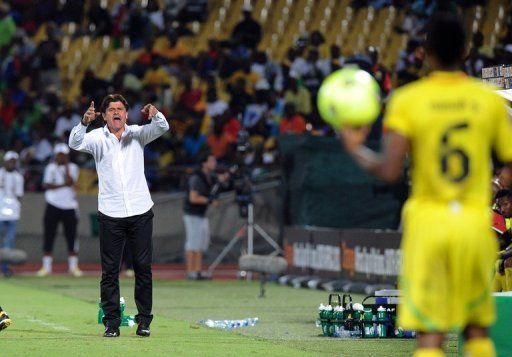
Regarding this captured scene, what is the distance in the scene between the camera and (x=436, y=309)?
6.57 m

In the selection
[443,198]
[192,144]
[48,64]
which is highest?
[48,64]

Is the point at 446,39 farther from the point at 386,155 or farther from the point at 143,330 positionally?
the point at 143,330

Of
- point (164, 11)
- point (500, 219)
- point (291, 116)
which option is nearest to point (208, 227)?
point (291, 116)

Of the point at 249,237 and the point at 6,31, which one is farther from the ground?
the point at 6,31

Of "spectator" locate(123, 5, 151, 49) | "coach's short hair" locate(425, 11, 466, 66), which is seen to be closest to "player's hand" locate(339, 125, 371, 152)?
"coach's short hair" locate(425, 11, 466, 66)

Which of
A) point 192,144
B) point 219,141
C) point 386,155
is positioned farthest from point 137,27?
point 386,155

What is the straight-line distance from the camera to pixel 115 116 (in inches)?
505

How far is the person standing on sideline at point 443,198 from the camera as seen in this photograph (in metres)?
Result: 6.57

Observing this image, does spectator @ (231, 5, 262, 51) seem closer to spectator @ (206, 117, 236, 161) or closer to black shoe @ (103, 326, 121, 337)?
spectator @ (206, 117, 236, 161)

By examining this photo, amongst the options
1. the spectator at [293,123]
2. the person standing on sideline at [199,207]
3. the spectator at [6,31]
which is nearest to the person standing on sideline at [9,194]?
the person standing on sideline at [199,207]

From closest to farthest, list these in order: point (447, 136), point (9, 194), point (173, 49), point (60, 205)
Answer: point (447, 136) → point (9, 194) → point (60, 205) → point (173, 49)

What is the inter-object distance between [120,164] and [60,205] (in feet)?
35.1

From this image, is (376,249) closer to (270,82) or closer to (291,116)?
(291,116)

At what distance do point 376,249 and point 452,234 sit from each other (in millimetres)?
13178
